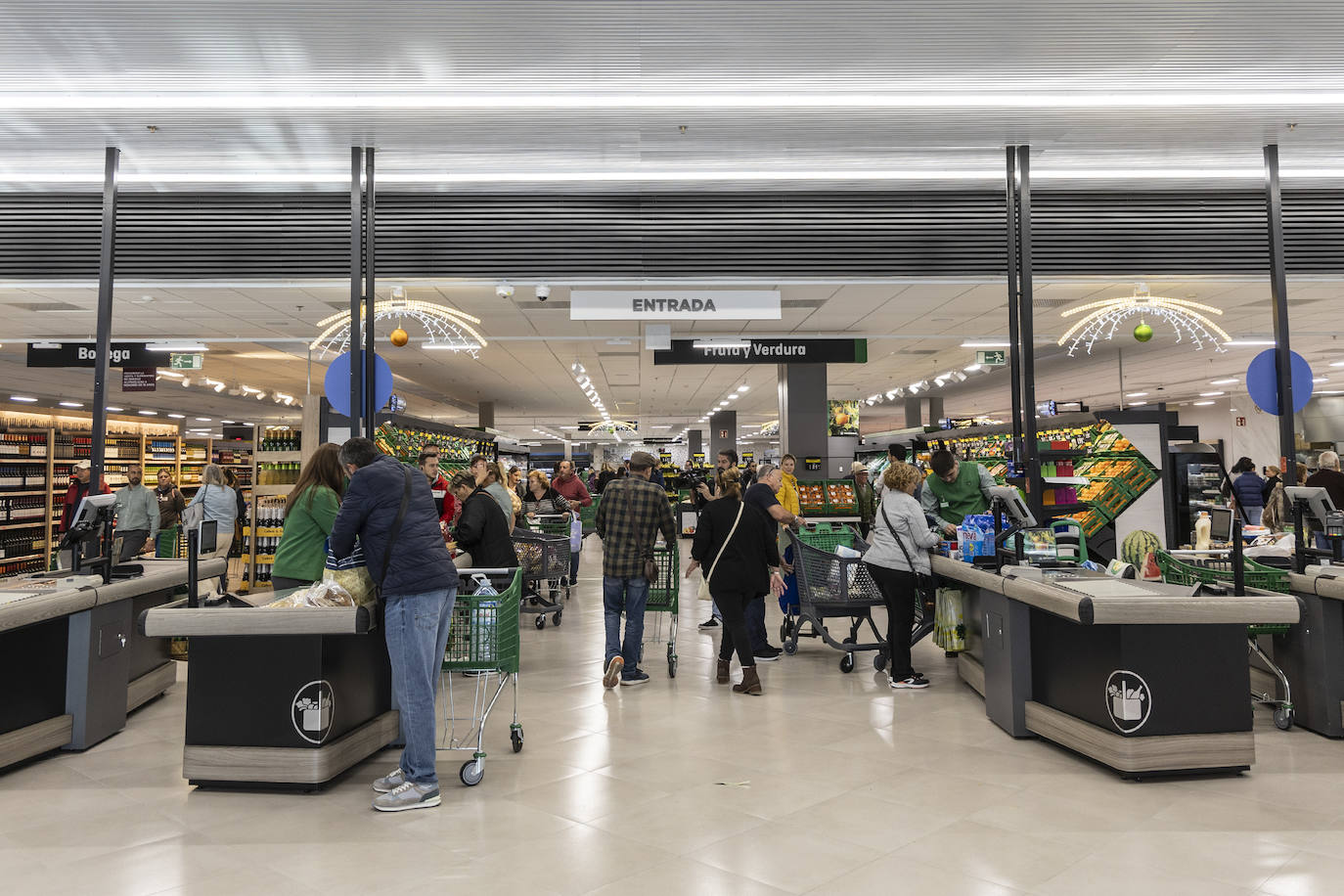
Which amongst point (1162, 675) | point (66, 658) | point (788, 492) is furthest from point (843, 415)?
point (66, 658)

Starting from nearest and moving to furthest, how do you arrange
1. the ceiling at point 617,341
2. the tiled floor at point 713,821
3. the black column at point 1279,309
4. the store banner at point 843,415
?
the tiled floor at point 713,821
the black column at point 1279,309
the ceiling at point 617,341
the store banner at point 843,415

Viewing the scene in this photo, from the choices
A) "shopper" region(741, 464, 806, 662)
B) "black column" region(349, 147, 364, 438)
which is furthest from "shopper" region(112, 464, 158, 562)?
"shopper" region(741, 464, 806, 662)

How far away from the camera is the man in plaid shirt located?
577 cm

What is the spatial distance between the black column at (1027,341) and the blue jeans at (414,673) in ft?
12.9

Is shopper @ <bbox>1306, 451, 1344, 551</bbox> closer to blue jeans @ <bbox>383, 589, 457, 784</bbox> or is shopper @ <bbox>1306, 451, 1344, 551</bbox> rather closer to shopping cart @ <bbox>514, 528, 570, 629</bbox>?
shopping cart @ <bbox>514, 528, 570, 629</bbox>

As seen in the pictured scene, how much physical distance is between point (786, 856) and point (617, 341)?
30.9 feet

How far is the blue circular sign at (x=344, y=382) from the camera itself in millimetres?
5805

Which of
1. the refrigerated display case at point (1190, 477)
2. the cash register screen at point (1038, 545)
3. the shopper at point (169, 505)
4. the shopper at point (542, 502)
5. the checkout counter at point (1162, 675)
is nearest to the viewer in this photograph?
the checkout counter at point (1162, 675)

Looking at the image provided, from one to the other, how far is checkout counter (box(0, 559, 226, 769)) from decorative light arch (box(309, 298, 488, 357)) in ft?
9.52

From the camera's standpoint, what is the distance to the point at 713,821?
3.49 meters

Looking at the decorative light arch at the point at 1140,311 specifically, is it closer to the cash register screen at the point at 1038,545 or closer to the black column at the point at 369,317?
the cash register screen at the point at 1038,545

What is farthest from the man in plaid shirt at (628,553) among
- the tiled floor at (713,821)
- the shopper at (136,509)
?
the shopper at (136,509)

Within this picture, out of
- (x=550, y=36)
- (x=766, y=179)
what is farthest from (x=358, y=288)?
(x=766, y=179)

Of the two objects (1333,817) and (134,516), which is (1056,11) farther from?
(134,516)
